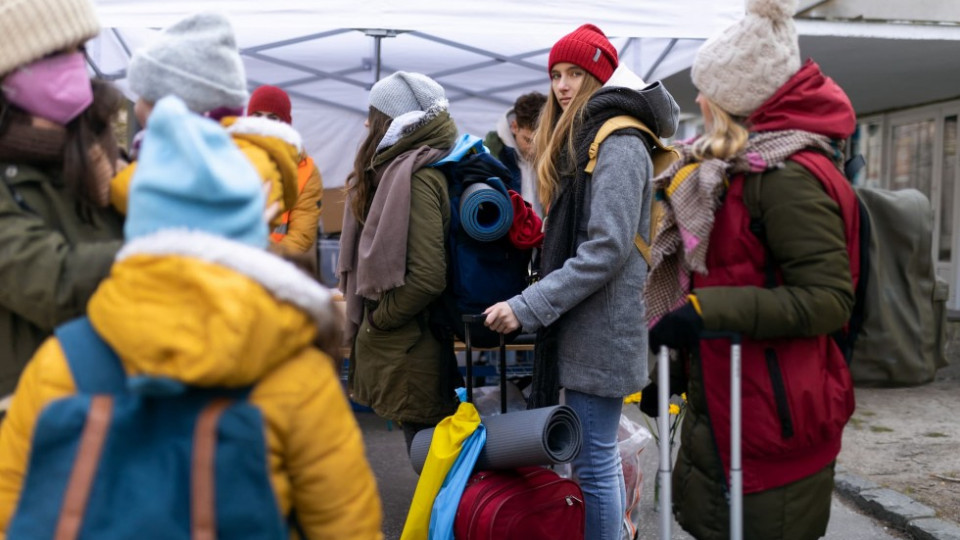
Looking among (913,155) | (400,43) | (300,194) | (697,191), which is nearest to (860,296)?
(697,191)

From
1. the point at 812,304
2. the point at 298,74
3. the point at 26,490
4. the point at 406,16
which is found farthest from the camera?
the point at 298,74

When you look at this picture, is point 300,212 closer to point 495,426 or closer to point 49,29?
point 495,426

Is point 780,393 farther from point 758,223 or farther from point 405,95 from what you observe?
point 405,95

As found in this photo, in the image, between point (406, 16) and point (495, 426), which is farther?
point (406, 16)

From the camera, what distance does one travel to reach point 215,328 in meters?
1.41

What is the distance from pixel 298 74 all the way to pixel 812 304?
6.35m

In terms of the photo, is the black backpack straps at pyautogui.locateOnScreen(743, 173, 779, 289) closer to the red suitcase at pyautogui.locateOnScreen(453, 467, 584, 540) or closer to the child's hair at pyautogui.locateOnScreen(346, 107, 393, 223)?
the red suitcase at pyautogui.locateOnScreen(453, 467, 584, 540)

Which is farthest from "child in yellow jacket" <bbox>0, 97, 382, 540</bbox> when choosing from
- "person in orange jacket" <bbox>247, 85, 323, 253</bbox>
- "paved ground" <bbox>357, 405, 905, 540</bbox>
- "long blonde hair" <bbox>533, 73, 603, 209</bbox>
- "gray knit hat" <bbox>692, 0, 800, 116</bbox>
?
"person in orange jacket" <bbox>247, 85, 323, 253</bbox>

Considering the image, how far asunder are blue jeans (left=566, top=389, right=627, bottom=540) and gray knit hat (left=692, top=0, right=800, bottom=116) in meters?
1.19

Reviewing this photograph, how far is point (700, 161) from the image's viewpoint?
2410 mm

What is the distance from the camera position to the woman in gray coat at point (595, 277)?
3012 mm

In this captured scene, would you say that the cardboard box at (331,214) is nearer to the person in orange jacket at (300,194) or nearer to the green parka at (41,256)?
the person in orange jacket at (300,194)

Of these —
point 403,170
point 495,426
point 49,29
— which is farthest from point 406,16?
point 49,29

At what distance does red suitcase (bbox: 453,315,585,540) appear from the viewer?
300cm
